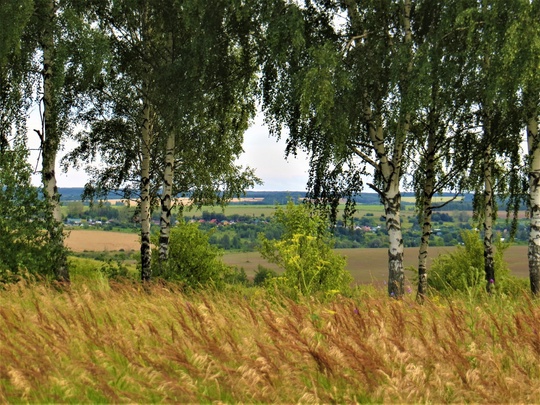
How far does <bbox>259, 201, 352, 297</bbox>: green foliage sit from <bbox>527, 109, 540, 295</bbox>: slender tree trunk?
4855mm

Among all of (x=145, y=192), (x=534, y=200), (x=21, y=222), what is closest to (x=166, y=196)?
(x=145, y=192)

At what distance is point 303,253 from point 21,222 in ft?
23.4

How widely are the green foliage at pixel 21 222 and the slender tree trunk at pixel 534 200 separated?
11.8m

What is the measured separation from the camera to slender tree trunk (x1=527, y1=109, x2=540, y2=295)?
15.1 metres

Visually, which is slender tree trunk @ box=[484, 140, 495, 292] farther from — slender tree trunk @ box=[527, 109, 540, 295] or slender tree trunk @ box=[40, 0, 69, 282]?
slender tree trunk @ box=[40, 0, 69, 282]

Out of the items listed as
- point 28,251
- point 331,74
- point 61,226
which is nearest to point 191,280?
point 61,226

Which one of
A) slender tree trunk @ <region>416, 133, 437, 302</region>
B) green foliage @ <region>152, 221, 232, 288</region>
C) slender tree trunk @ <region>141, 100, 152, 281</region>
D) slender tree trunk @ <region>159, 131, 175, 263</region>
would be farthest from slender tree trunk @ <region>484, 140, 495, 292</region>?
slender tree trunk @ <region>141, 100, 152, 281</region>

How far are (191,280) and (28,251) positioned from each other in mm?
9662

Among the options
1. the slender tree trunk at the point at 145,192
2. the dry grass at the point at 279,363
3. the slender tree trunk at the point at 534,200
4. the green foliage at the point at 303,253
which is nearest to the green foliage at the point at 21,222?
the green foliage at the point at 303,253

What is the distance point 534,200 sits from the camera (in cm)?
1511

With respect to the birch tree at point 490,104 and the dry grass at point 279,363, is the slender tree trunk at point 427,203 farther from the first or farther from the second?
the dry grass at point 279,363

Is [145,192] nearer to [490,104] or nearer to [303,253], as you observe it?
[303,253]

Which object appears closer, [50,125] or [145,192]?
[50,125]

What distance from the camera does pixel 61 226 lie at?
47.6ft
